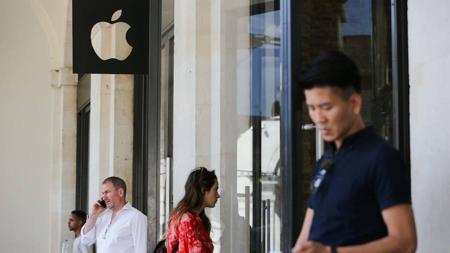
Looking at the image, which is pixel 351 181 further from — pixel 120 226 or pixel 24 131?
pixel 24 131

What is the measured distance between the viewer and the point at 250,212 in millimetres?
5781

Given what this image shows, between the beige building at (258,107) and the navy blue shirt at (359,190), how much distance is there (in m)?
0.89

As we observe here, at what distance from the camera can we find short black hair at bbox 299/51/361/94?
2.27 meters

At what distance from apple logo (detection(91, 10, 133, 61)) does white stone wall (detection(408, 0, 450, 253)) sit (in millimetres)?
5688

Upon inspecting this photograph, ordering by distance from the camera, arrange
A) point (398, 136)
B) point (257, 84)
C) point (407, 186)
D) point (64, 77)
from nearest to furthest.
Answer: point (407, 186) < point (398, 136) < point (257, 84) < point (64, 77)

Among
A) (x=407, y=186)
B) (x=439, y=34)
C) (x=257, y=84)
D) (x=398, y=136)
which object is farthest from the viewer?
(x=257, y=84)

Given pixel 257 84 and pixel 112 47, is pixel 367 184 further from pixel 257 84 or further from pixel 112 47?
pixel 112 47

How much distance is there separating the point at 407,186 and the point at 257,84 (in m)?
3.37

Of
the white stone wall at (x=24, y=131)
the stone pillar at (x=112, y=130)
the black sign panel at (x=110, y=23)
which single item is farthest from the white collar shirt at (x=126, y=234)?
the white stone wall at (x=24, y=131)

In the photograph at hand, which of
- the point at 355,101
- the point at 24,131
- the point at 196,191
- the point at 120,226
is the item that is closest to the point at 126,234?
the point at 120,226

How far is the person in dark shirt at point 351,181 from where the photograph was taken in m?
2.18

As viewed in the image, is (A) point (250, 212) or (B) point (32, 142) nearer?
(A) point (250, 212)

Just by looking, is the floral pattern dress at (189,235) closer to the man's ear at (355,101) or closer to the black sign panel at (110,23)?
the man's ear at (355,101)

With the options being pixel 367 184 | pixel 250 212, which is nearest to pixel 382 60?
pixel 367 184
